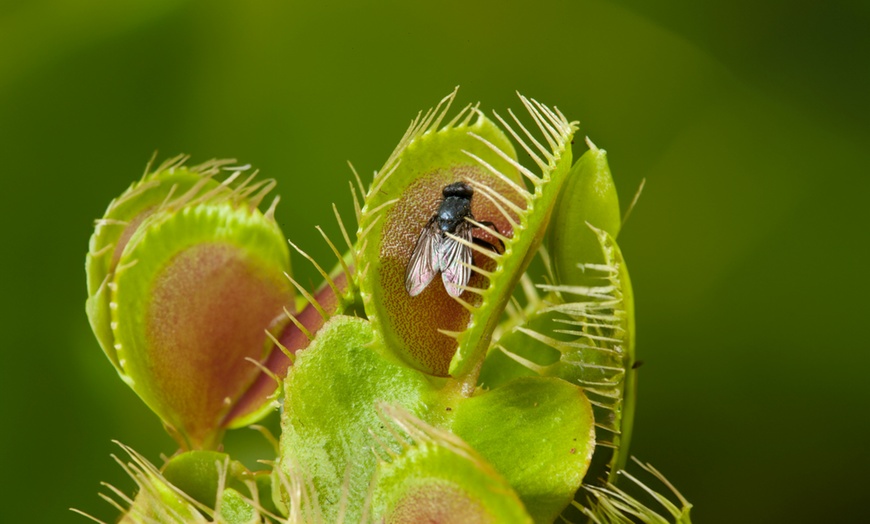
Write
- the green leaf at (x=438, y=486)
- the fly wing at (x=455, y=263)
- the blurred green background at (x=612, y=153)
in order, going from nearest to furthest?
the green leaf at (x=438, y=486)
the fly wing at (x=455, y=263)
the blurred green background at (x=612, y=153)

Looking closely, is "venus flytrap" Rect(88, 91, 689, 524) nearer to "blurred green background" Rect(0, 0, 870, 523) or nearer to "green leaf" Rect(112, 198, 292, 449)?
"green leaf" Rect(112, 198, 292, 449)

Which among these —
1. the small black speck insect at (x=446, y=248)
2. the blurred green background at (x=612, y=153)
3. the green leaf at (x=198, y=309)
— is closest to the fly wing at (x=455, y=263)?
the small black speck insect at (x=446, y=248)

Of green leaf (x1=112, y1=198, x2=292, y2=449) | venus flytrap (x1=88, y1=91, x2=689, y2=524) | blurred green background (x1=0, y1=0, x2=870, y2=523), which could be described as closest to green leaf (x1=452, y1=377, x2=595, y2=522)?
venus flytrap (x1=88, y1=91, x2=689, y2=524)

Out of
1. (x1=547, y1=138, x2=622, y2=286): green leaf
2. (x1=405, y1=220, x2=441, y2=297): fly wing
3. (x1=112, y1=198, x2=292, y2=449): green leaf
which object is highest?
(x1=547, y1=138, x2=622, y2=286): green leaf

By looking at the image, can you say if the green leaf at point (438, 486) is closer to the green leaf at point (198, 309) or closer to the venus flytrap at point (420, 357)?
the venus flytrap at point (420, 357)

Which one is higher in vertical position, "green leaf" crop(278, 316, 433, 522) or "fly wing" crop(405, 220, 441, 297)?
"fly wing" crop(405, 220, 441, 297)
